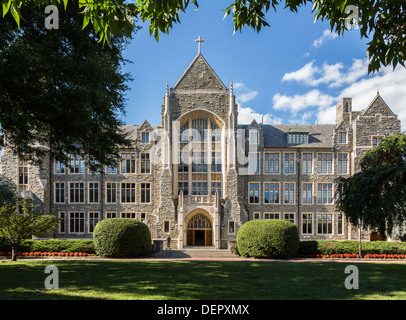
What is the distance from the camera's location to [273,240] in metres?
19.8

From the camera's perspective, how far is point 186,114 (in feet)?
97.4

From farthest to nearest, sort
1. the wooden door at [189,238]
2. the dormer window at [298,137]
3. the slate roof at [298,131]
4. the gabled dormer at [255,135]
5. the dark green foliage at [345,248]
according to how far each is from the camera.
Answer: the dormer window at [298,137], the slate roof at [298,131], the gabled dormer at [255,135], the wooden door at [189,238], the dark green foliage at [345,248]

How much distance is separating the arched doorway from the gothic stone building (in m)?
0.08

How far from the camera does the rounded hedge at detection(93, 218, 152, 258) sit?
19750mm

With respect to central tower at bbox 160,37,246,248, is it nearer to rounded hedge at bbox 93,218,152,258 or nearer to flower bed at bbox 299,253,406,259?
rounded hedge at bbox 93,218,152,258

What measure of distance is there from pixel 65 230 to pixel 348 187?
25.1m

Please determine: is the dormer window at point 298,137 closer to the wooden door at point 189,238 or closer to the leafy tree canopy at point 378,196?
the wooden door at point 189,238

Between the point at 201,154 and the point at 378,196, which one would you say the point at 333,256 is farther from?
the point at 201,154

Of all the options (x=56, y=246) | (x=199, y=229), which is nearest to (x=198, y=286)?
(x=56, y=246)

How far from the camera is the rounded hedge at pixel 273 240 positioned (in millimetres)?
19812

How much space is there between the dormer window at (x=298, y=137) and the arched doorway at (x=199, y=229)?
10901 millimetres

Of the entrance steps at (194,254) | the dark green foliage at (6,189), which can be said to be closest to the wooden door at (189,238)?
the entrance steps at (194,254)
